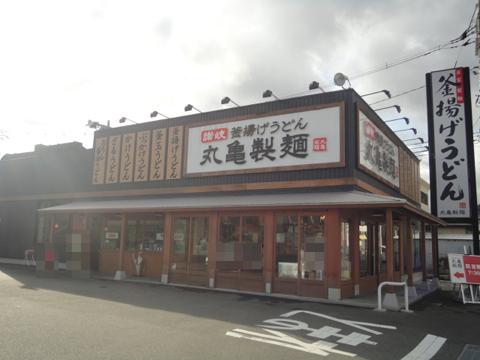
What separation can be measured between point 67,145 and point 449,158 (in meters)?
17.6

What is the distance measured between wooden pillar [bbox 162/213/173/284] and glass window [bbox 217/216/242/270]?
2.11 meters

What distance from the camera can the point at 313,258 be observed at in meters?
11.7

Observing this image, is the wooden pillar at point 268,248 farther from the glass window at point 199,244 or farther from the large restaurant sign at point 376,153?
the large restaurant sign at point 376,153

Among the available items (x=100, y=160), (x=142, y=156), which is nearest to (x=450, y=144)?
(x=142, y=156)

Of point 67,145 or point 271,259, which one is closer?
point 271,259

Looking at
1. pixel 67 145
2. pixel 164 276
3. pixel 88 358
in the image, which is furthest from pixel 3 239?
pixel 88 358

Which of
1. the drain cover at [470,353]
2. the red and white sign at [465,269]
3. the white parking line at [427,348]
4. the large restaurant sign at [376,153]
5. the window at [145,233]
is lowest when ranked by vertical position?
the drain cover at [470,353]

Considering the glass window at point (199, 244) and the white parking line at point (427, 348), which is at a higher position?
the glass window at point (199, 244)

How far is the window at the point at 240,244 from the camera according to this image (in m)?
12.7

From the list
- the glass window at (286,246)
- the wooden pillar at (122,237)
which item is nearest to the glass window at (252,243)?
the glass window at (286,246)

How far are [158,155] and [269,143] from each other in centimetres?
512

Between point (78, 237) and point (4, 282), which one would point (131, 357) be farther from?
point (78, 237)

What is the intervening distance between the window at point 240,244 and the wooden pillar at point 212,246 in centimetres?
15

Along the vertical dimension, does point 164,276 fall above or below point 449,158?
below
